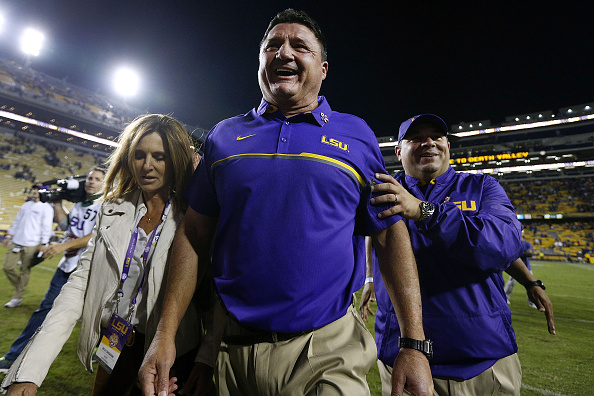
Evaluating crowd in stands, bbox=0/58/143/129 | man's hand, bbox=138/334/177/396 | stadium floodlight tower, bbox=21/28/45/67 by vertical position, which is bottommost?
man's hand, bbox=138/334/177/396

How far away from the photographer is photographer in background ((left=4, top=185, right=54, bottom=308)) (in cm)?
628

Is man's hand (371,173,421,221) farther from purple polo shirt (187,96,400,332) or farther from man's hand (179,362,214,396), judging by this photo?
man's hand (179,362,214,396)

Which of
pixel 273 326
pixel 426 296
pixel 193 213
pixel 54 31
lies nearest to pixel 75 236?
pixel 193 213

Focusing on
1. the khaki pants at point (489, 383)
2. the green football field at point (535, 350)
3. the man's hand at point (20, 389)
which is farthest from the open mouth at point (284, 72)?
the green football field at point (535, 350)

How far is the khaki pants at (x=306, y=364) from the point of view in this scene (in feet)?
4.13

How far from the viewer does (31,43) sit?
34.4 metres

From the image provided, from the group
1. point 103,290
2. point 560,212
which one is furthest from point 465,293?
point 560,212

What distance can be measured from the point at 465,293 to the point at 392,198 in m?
0.95

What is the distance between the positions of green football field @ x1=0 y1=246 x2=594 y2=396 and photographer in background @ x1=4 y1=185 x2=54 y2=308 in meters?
0.46

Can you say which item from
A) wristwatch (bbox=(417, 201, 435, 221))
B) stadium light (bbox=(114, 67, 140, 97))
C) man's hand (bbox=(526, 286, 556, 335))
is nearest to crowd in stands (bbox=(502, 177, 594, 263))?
man's hand (bbox=(526, 286, 556, 335))

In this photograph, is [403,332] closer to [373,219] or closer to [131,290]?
[373,219]

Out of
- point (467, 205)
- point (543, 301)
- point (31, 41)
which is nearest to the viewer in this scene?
point (467, 205)

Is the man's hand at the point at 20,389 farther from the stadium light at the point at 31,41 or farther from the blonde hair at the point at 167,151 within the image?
the stadium light at the point at 31,41

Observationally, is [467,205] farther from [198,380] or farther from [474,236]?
[198,380]
